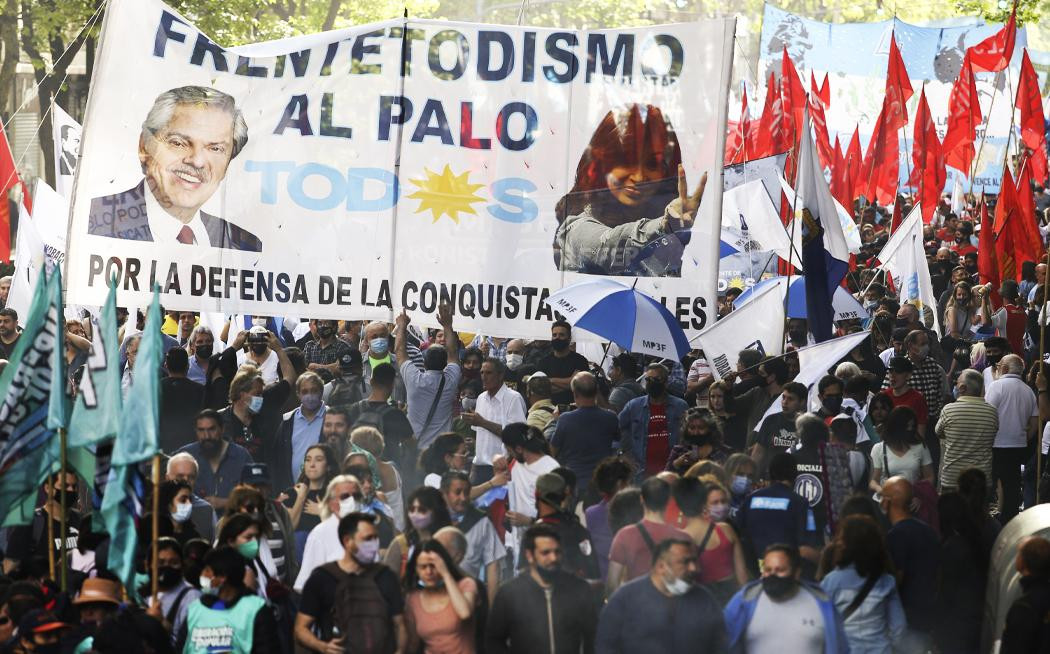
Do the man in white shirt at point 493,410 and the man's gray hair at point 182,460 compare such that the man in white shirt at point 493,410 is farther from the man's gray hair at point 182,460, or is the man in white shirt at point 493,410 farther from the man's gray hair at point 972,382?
the man's gray hair at point 972,382

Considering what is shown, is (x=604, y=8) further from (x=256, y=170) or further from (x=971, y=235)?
(x=256, y=170)

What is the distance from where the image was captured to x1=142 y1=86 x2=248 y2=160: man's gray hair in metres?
11.7

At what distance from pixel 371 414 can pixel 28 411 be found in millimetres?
3585

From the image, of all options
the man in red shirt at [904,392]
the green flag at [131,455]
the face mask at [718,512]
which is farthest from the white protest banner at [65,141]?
the green flag at [131,455]

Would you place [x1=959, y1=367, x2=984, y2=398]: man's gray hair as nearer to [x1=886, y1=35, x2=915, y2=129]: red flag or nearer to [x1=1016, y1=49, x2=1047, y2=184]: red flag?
[x1=1016, y1=49, x2=1047, y2=184]: red flag

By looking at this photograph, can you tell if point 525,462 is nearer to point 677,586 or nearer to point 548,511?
point 548,511

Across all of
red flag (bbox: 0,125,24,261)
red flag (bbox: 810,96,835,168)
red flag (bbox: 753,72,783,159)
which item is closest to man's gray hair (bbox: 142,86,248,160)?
red flag (bbox: 0,125,24,261)

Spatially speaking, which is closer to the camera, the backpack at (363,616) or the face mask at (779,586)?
the face mask at (779,586)

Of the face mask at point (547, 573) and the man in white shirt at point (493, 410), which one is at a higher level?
the man in white shirt at point (493, 410)

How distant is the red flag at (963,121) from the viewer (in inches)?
A: 986

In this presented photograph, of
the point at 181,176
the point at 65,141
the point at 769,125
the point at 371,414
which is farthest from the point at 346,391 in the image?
the point at 769,125

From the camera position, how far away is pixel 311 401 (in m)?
10.8

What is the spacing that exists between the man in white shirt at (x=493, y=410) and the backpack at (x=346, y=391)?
1113 mm

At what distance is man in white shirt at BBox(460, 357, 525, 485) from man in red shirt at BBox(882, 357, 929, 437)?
2677 millimetres
